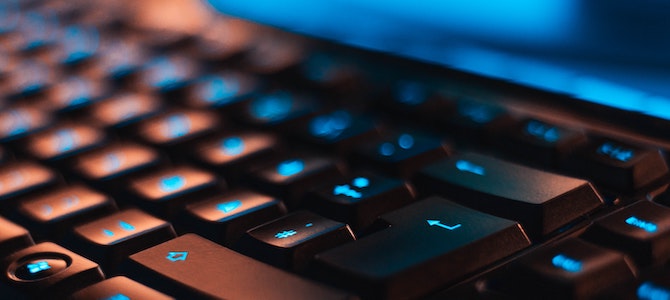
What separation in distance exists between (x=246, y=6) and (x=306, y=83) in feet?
0.93

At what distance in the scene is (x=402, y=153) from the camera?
21.7 inches

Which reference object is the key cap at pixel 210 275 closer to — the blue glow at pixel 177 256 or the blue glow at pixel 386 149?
the blue glow at pixel 177 256

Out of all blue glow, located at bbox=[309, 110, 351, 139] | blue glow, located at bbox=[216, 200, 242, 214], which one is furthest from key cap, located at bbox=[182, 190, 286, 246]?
blue glow, located at bbox=[309, 110, 351, 139]

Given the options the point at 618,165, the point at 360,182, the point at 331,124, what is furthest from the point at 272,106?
the point at 618,165

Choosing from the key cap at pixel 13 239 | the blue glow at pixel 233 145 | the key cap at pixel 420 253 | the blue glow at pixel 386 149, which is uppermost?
the blue glow at pixel 233 145

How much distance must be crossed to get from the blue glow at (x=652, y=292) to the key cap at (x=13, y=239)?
0.32m

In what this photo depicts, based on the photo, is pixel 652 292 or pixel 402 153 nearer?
pixel 652 292

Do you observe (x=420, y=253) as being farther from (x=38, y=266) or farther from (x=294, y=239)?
(x=38, y=266)

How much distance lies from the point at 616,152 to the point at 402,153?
13cm

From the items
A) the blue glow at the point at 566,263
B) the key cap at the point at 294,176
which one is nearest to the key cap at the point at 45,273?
the key cap at the point at 294,176

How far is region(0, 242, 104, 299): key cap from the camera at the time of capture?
1.40 ft

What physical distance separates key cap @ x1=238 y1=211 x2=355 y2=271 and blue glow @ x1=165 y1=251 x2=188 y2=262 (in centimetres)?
3

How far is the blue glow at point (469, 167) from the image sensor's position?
1.63ft

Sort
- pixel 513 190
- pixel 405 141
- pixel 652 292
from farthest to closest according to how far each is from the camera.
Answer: pixel 405 141 → pixel 513 190 → pixel 652 292
